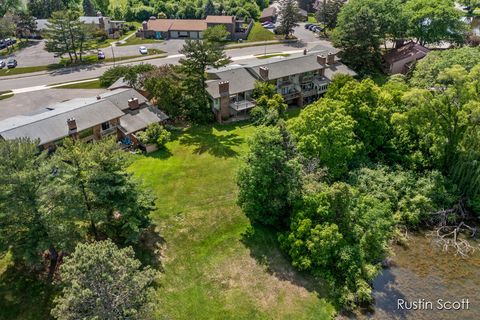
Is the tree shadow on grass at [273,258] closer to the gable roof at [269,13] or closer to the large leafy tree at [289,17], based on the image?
the large leafy tree at [289,17]

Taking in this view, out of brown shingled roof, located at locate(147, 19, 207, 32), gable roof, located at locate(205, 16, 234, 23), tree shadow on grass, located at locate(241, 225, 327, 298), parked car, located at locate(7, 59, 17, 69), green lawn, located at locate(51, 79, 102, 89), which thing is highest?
gable roof, located at locate(205, 16, 234, 23)

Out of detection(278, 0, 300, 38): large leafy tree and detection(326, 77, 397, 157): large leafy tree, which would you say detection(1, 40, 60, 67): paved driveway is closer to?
detection(278, 0, 300, 38): large leafy tree

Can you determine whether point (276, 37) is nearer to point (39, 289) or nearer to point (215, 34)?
point (215, 34)

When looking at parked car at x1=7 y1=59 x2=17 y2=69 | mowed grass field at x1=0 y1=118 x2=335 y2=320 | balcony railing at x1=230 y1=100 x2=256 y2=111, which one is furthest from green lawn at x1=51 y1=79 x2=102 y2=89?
mowed grass field at x1=0 y1=118 x2=335 y2=320

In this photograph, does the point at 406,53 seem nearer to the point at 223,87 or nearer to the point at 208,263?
the point at 223,87

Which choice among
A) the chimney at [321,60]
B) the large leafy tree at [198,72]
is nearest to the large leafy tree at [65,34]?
the large leafy tree at [198,72]

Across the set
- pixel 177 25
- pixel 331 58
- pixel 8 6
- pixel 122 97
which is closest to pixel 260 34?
pixel 177 25

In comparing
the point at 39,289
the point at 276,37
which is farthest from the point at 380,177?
the point at 276,37
